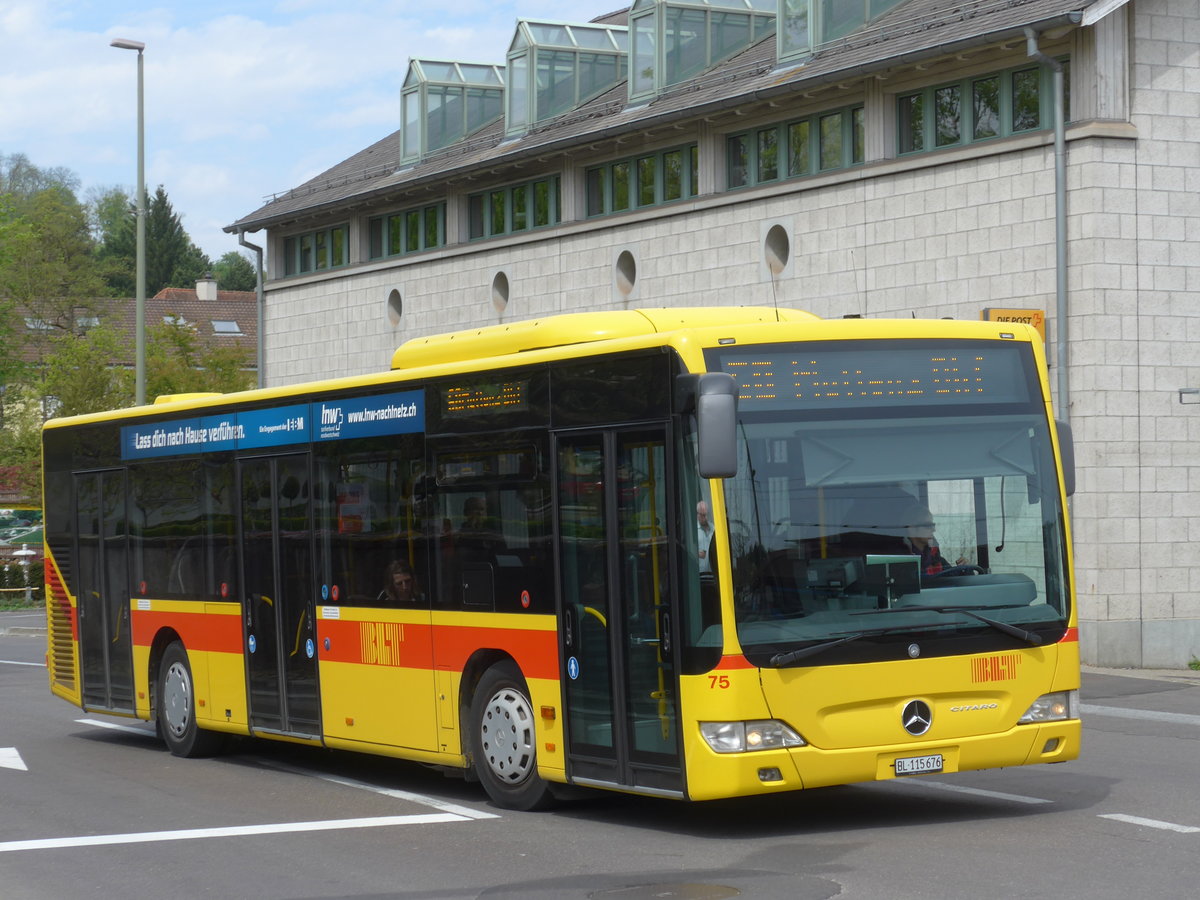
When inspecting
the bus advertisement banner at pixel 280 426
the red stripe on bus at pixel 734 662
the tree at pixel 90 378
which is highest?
the tree at pixel 90 378

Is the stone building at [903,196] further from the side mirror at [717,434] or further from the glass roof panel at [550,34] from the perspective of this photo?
the side mirror at [717,434]

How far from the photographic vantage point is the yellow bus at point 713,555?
32.6ft

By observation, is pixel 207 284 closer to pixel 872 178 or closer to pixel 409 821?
pixel 872 178

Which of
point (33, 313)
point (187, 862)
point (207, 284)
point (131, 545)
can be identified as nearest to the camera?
point (187, 862)

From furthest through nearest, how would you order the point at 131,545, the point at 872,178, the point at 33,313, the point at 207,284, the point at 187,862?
1. the point at 207,284
2. the point at 33,313
3. the point at 872,178
4. the point at 131,545
5. the point at 187,862

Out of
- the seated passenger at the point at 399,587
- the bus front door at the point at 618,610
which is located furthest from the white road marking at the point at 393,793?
the seated passenger at the point at 399,587

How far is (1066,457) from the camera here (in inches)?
428

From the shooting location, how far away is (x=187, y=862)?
32.7 ft

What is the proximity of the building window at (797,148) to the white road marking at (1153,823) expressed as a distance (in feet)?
57.2

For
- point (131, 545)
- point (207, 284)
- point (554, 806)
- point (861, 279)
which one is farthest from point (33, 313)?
point (554, 806)

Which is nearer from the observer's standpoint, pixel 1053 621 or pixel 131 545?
pixel 1053 621

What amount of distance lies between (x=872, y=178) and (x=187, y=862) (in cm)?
1862

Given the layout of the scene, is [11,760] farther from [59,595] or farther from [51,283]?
[51,283]

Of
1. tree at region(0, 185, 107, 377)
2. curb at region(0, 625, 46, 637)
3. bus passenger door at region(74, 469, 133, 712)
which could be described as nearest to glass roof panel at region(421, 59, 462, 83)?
curb at region(0, 625, 46, 637)
